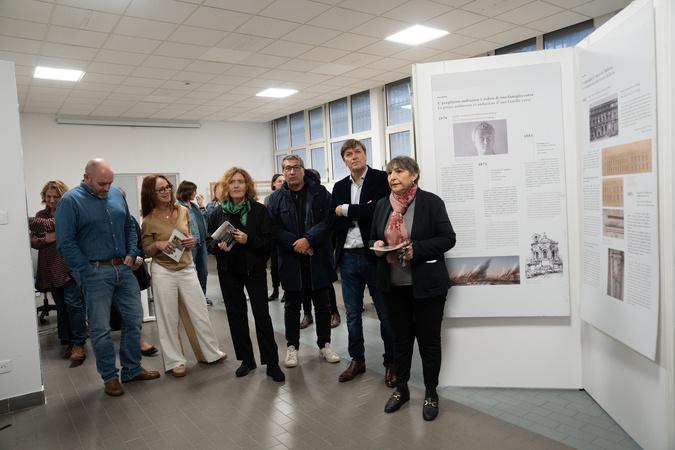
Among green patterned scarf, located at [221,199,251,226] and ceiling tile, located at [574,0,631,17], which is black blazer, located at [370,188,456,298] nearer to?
green patterned scarf, located at [221,199,251,226]

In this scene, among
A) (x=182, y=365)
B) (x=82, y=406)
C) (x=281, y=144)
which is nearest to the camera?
(x=82, y=406)

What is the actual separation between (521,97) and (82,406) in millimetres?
3385

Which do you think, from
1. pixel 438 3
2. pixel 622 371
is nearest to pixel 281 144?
pixel 438 3

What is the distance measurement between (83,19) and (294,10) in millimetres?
2200

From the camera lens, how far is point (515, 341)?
3.01 meters

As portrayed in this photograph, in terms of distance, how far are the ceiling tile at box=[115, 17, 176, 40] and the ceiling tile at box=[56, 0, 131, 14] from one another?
0.25 metres

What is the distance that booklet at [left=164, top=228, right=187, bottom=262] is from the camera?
3494 millimetres

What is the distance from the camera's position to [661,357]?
2.12m

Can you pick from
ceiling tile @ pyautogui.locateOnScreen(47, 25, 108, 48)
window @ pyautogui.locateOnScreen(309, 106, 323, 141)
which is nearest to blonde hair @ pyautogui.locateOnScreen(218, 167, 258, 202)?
ceiling tile @ pyautogui.locateOnScreen(47, 25, 108, 48)

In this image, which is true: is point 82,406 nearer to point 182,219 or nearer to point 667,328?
point 182,219

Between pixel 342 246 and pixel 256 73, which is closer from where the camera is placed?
pixel 342 246

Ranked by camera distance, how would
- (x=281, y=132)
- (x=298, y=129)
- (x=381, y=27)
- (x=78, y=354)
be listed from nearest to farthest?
(x=78, y=354) → (x=381, y=27) → (x=298, y=129) → (x=281, y=132)

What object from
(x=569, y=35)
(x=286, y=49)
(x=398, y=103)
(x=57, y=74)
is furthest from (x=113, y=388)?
(x=398, y=103)

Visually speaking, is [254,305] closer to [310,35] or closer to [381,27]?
[310,35]
